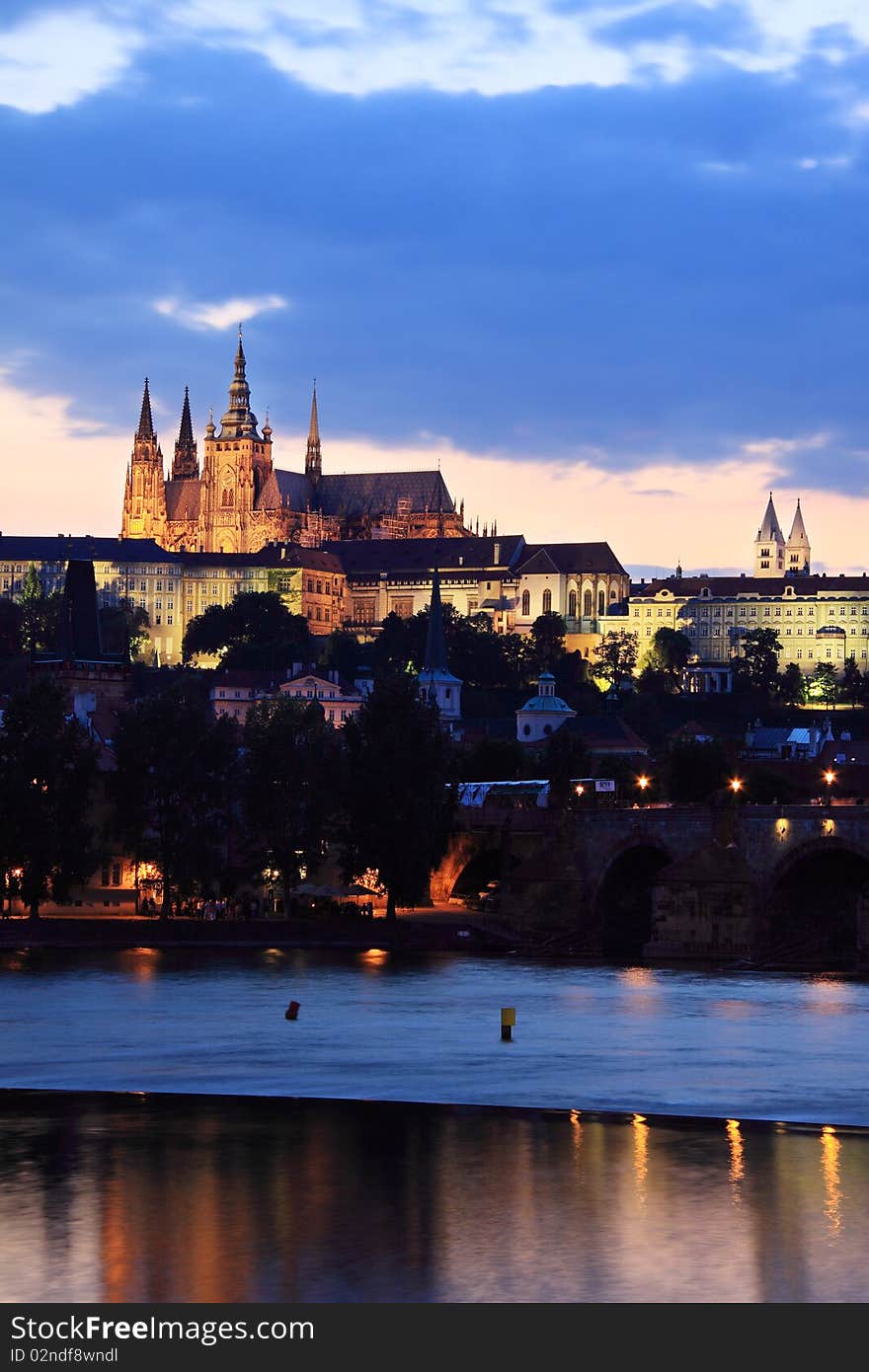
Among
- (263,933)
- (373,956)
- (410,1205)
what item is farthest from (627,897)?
(410,1205)

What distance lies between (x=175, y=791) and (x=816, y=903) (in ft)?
93.8

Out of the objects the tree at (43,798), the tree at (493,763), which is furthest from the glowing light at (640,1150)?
the tree at (493,763)

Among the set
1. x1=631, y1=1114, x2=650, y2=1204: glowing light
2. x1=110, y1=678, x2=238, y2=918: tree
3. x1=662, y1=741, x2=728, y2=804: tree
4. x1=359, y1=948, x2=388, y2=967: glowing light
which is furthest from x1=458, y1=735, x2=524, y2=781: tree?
x1=631, y1=1114, x2=650, y2=1204: glowing light

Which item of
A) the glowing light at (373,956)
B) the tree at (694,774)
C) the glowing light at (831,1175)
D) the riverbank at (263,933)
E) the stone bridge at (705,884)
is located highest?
the tree at (694,774)

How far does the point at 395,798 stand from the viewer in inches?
4117

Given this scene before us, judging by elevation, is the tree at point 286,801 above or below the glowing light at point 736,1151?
above

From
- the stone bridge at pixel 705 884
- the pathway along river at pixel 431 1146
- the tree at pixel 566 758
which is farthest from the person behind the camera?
the tree at pixel 566 758

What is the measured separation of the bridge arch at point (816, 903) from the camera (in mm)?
92000

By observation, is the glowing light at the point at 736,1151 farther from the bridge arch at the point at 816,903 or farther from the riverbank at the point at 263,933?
the riverbank at the point at 263,933

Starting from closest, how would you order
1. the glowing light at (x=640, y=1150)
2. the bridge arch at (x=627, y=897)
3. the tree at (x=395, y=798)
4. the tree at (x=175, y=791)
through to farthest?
1. the glowing light at (x=640, y=1150)
2. the bridge arch at (x=627, y=897)
3. the tree at (x=395, y=798)
4. the tree at (x=175, y=791)

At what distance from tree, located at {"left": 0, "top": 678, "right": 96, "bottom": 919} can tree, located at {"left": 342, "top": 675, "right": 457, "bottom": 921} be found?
1121 centimetres

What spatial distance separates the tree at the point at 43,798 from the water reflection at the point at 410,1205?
4585 cm

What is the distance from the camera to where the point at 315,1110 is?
172 ft

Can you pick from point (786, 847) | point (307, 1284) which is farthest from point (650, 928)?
point (307, 1284)
